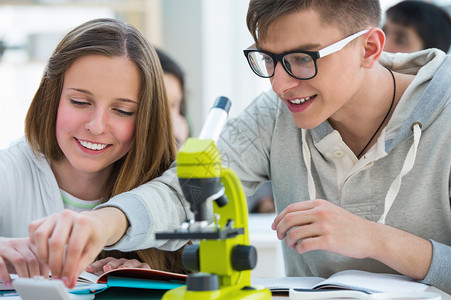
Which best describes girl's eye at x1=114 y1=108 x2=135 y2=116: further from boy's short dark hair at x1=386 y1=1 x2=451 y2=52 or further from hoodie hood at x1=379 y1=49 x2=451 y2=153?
boy's short dark hair at x1=386 y1=1 x2=451 y2=52

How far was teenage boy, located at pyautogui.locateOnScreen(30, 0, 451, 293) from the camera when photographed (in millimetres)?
1227

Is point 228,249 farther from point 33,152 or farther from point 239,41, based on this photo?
point 239,41

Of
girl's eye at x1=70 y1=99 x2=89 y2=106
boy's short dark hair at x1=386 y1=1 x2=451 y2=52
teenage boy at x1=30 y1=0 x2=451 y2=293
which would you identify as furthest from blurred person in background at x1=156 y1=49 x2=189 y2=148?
girl's eye at x1=70 y1=99 x2=89 y2=106

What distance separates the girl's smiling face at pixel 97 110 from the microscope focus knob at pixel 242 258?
1.87ft

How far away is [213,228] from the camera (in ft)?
3.09

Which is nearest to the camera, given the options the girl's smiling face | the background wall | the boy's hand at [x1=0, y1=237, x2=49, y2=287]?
the boy's hand at [x1=0, y1=237, x2=49, y2=287]

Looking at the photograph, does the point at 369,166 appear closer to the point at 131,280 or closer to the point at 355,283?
the point at 355,283

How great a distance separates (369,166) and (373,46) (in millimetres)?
280

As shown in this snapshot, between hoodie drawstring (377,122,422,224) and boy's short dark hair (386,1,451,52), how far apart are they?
5.16ft

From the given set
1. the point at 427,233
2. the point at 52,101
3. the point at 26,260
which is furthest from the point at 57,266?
the point at 427,233

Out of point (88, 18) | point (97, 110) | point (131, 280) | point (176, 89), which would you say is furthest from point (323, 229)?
point (88, 18)

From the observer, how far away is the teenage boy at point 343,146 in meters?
1.23

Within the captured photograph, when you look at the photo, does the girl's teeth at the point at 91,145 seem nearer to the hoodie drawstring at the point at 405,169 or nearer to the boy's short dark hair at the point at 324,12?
the boy's short dark hair at the point at 324,12

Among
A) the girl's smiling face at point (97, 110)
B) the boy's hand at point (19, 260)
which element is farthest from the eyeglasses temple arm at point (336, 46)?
the boy's hand at point (19, 260)
